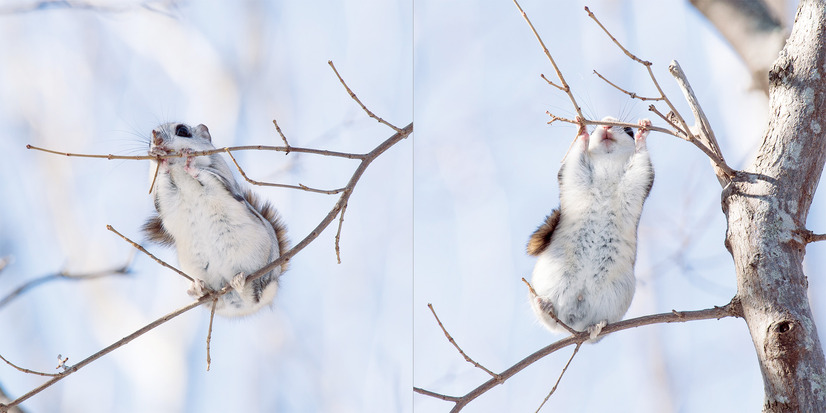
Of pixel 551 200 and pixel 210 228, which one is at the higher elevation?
pixel 551 200

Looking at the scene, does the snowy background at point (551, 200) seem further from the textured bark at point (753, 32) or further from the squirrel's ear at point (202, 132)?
the squirrel's ear at point (202, 132)

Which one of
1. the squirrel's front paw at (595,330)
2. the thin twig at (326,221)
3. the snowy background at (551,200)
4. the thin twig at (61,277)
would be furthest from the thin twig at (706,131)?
the thin twig at (61,277)

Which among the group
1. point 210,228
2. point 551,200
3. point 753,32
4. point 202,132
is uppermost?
point 753,32

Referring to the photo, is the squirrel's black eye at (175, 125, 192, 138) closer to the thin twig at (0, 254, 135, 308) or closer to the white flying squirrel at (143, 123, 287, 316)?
the white flying squirrel at (143, 123, 287, 316)

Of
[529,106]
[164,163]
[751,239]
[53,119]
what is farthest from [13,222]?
[751,239]

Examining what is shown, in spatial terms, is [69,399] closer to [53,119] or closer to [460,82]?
[53,119]

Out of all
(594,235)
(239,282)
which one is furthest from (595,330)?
(239,282)

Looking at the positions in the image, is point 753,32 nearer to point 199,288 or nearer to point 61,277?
point 199,288
